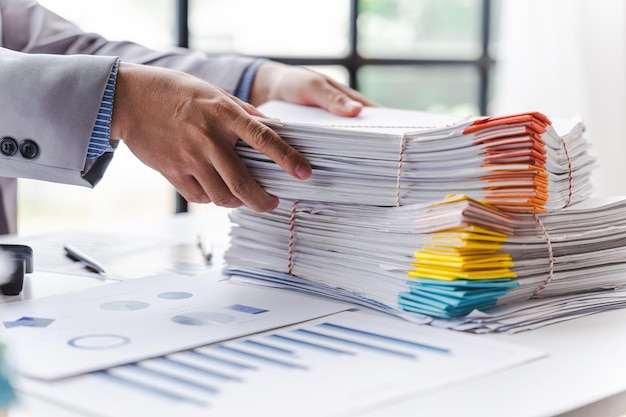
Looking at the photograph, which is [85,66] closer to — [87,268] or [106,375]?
[87,268]

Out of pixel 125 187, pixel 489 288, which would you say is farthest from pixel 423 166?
pixel 125 187

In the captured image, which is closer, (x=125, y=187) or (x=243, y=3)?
(x=243, y=3)

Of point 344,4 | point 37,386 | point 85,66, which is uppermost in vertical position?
point 344,4

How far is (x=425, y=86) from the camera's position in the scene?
12.0 feet

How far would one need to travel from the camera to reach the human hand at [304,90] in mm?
1209

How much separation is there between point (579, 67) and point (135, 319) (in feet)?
9.28

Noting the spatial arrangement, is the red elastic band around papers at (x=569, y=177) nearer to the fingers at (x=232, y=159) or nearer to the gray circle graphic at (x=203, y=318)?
the fingers at (x=232, y=159)

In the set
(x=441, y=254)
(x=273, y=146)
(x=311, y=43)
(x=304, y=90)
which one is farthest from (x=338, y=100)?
(x=311, y=43)

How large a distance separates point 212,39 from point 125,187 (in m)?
1.35

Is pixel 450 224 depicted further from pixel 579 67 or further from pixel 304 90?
pixel 579 67

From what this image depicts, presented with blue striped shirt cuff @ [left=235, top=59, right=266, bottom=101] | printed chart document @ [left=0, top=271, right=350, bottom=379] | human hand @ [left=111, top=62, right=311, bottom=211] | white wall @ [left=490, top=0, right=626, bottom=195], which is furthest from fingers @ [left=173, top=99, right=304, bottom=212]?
white wall @ [left=490, top=0, right=626, bottom=195]

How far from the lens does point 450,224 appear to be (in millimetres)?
791

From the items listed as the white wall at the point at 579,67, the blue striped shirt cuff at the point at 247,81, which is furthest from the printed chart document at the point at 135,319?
the white wall at the point at 579,67

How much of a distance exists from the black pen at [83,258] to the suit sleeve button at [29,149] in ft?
0.54
